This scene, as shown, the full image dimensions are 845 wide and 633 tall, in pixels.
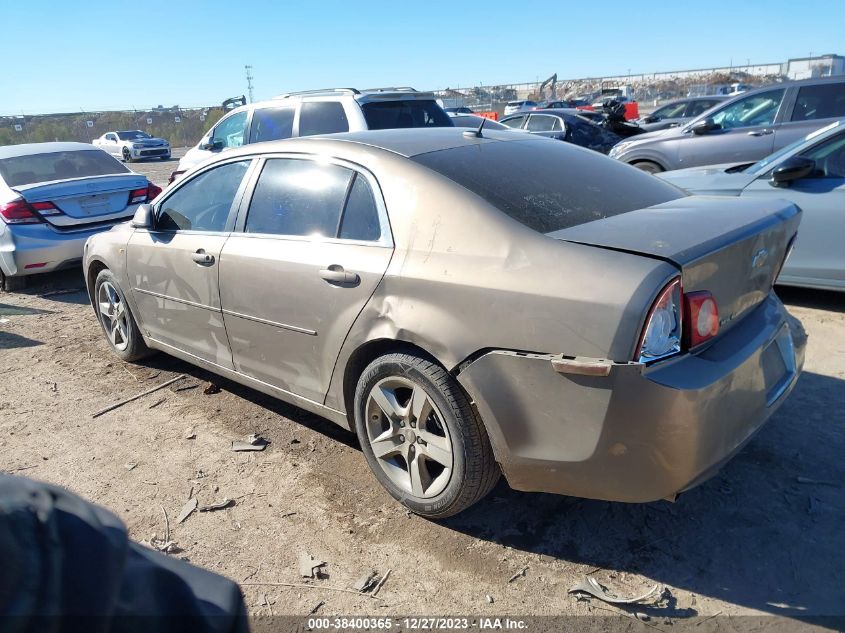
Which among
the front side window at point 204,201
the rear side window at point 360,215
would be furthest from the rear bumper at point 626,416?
the front side window at point 204,201

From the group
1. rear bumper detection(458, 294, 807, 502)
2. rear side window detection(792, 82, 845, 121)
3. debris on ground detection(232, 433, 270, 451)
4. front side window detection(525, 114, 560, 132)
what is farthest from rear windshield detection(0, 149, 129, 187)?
front side window detection(525, 114, 560, 132)

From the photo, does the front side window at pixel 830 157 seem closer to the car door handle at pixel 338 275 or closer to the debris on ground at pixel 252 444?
the car door handle at pixel 338 275

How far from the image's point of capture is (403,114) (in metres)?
8.23

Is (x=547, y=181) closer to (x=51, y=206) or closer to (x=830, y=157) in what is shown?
(x=830, y=157)

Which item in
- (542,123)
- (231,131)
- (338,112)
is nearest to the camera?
(338,112)

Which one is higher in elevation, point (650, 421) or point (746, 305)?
point (746, 305)

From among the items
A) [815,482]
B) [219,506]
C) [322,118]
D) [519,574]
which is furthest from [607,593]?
[322,118]

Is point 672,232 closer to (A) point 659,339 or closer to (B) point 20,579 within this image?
(A) point 659,339

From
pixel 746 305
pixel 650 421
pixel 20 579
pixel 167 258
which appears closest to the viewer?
pixel 20 579

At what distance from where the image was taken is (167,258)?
416cm

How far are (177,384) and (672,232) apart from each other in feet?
11.9

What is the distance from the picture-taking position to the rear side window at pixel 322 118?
7922 millimetres

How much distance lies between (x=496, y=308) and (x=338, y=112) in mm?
6163

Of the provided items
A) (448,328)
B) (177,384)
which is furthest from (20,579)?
Result: (177,384)
